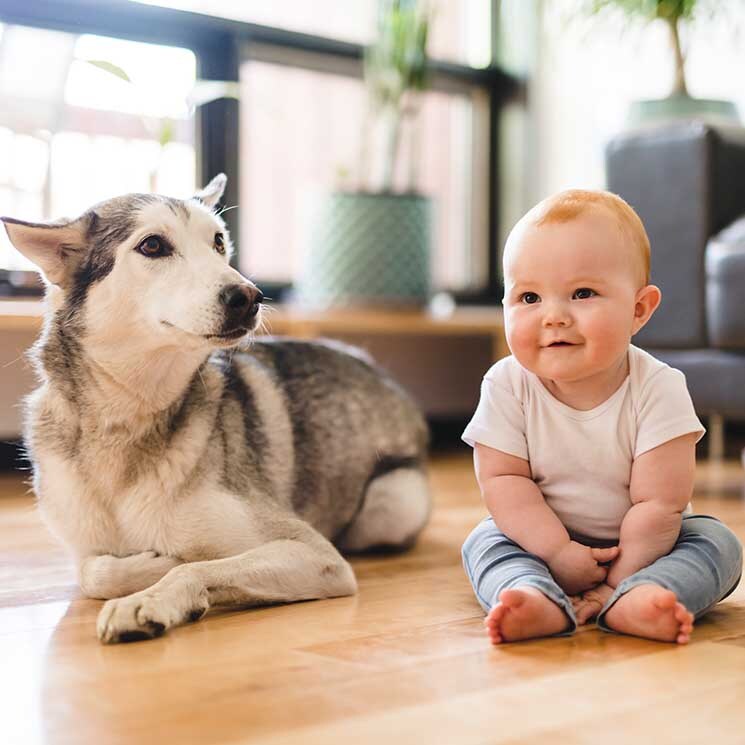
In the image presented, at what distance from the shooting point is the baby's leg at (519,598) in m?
1.37

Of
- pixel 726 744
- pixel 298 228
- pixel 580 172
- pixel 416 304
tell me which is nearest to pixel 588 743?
pixel 726 744

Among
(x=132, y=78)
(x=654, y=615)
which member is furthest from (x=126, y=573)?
(x=132, y=78)

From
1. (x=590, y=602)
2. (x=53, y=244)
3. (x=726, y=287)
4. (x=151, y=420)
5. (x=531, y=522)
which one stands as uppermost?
(x=53, y=244)

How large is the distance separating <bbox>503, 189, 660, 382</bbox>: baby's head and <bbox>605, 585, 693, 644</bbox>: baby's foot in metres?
0.31

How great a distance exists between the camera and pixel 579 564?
1.50 meters

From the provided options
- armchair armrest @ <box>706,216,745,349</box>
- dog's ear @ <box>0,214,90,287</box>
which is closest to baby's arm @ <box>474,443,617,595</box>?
dog's ear @ <box>0,214,90,287</box>

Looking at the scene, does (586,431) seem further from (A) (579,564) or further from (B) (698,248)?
(B) (698,248)

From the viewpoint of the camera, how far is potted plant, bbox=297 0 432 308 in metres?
3.86

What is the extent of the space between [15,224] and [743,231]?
5.94 feet

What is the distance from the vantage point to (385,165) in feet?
14.0

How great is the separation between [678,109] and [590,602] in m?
2.43

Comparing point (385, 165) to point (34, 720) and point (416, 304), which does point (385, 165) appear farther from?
point (34, 720)

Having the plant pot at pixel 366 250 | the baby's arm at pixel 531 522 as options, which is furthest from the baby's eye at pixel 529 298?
the plant pot at pixel 366 250

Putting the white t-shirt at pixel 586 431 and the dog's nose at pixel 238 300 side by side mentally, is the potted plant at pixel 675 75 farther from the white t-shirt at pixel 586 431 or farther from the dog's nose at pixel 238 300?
the dog's nose at pixel 238 300
